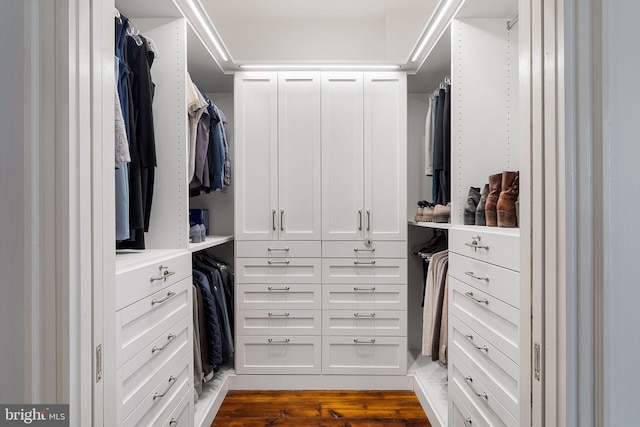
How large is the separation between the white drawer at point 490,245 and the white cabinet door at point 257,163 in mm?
1261

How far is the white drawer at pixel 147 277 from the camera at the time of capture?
1.14 metres

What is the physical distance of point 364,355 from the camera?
2574 millimetres

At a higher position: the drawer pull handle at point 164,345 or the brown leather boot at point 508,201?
the brown leather boot at point 508,201

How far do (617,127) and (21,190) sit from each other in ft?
3.15

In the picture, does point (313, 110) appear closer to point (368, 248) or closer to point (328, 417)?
point (368, 248)

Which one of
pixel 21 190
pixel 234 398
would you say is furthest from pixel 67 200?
pixel 234 398

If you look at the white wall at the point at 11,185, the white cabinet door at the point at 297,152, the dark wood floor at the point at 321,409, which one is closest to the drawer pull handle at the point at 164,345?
the white wall at the point at 11,185

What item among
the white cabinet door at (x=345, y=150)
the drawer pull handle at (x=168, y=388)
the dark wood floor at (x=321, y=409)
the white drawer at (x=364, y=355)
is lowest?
the dark wood floor at (x=321, y=409)

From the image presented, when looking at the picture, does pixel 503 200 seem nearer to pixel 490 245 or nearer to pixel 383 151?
pixel 490 245

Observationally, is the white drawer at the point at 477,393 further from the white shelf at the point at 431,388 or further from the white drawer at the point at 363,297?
the white drawer at the point at 363,297

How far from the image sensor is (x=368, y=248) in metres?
2.58

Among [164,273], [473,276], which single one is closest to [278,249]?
[164,273]

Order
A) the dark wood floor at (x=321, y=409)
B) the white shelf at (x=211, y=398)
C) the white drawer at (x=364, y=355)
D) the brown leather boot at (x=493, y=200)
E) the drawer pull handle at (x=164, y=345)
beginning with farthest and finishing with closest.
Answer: the white drawer at (x=364, y=355)
the dark wood floor at (x=321, y=409)
the white shelf at (x=211, y=398)
the brown leather boot at (x=493, y=200)
the drawer pull handle at (x=164, y=345)
